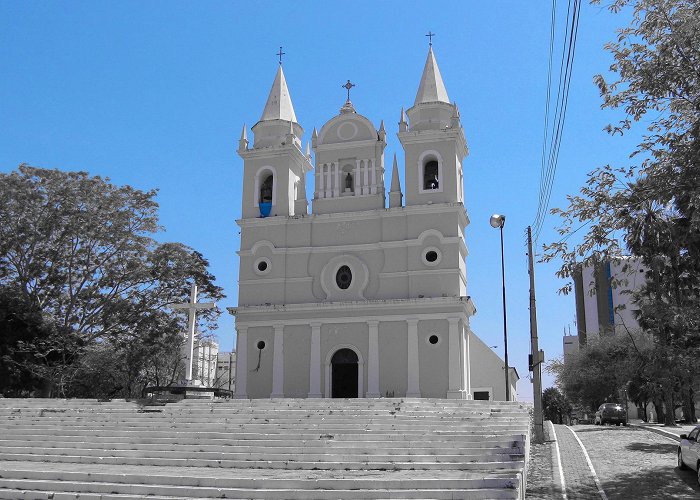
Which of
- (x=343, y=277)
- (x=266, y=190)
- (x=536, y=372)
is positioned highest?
(x=266, y=190)

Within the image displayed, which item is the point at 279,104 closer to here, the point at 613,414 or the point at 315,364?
the point at 315,364

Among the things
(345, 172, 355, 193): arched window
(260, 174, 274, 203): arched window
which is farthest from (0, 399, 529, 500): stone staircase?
(260, 174, 274, 203): arched window

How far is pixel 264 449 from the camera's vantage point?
1488 centimetres

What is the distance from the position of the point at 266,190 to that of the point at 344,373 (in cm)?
917

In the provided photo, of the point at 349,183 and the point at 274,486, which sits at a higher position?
the point at 349,183

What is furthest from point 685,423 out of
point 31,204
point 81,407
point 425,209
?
point 31,204

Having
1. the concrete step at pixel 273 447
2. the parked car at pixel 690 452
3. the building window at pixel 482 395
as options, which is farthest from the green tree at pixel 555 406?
the concrete step at pixel 273 447

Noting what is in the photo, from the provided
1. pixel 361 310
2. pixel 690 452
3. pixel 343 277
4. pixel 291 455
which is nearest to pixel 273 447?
pixel 291 455

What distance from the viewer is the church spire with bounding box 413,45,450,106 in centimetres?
3053

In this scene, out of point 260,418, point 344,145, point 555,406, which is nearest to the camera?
point 260,418

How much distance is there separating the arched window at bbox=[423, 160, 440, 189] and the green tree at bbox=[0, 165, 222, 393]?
44.4 ft

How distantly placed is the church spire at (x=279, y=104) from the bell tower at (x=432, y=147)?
5.70 m

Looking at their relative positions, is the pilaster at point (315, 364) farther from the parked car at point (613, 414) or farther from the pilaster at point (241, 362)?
the parked car at point (613, 414)

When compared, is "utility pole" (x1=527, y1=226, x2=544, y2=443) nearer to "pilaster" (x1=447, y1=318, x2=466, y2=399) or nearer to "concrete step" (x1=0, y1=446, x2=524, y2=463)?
"concrete step" (x1=0, y1=446, x2=524, y2=463)
